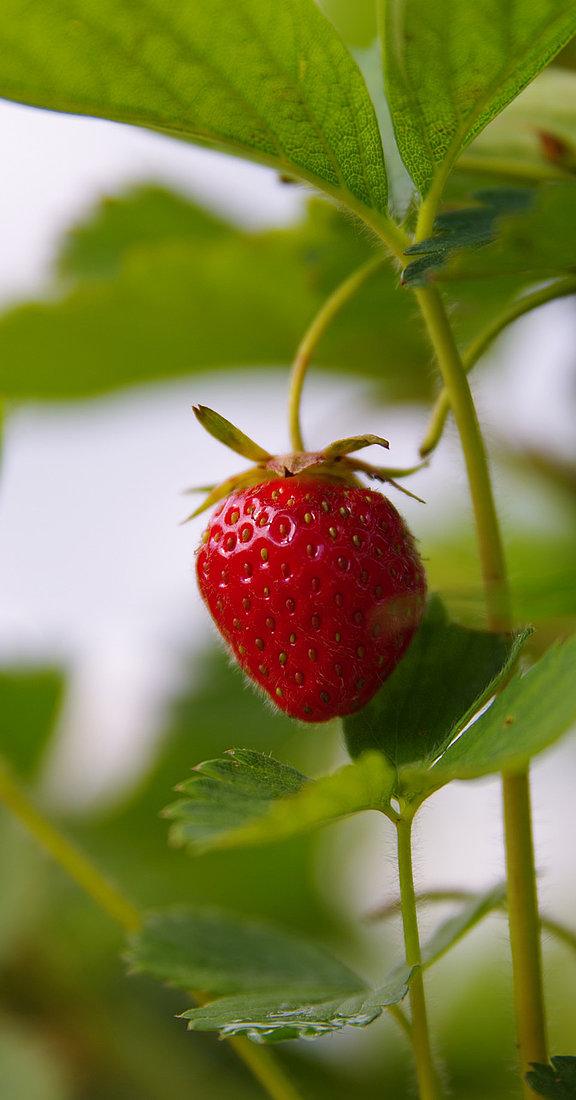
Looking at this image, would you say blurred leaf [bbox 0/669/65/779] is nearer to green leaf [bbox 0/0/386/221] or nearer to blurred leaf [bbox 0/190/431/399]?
blurred leaf [bbox 0/190/431/399]

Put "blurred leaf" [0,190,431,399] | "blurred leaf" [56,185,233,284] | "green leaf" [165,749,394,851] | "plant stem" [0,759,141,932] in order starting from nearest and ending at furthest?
"green leaf" [165,749,394,851]
"plant stem" [0,759,141,932]
"blurred leaf" [0,190,431,399]
"blurred leaf" [56,185,233,284]

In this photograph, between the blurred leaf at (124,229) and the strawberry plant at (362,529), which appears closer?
the strawberry plant at (362,529)

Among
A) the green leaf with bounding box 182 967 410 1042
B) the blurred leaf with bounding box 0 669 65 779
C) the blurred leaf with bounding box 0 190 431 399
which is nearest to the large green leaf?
the green leaf with bounding box 182 967 410 1042

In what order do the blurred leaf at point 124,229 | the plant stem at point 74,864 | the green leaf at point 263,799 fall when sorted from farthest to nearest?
the blurred leaf at point 124,229 < the plant stem at point 74,864 < the green leaf at point 263,799

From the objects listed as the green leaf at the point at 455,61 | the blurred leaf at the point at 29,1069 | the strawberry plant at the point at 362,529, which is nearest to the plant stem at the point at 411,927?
the strawberry plant at the point at 362,529

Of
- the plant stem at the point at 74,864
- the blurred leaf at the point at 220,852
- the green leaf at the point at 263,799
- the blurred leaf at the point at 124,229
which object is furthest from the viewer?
the blurred leaf at the point at 220,852

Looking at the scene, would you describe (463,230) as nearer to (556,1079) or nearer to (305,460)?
(305,460)

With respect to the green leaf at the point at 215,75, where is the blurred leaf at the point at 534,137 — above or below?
above

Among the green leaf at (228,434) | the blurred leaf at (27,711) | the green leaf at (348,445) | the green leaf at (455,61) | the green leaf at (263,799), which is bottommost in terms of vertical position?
the green leaf at (263,799)

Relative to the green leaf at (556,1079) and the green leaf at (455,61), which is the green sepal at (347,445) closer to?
the green leaf at (455,61)
